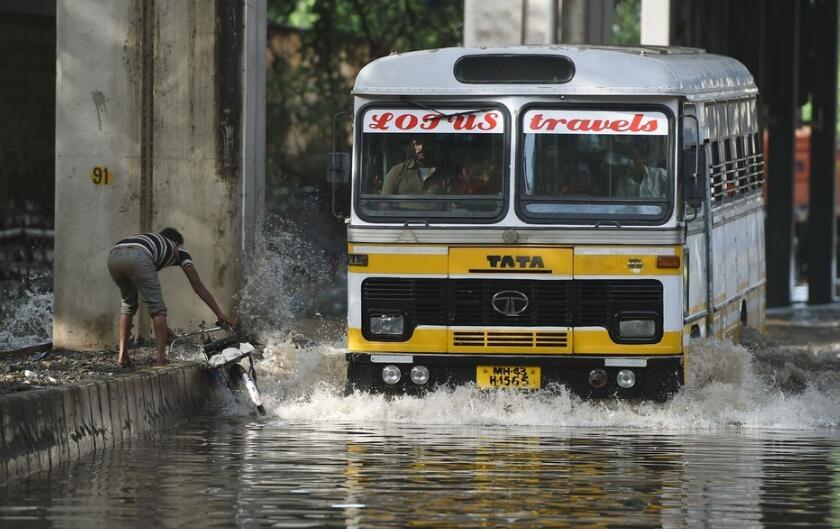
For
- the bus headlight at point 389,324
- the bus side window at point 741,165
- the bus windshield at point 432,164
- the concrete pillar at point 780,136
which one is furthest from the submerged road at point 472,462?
the concrete pillar at point 780,136

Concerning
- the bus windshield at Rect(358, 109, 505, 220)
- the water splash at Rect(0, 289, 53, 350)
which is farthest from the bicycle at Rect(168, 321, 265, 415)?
the water splash at Rect(0, 289, 53, 350)

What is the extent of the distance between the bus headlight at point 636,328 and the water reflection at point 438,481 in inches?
30.9

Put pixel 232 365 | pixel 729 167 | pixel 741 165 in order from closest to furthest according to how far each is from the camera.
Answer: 1. pixel 232 365
2. pixel 729 167
3. pixel 741 165

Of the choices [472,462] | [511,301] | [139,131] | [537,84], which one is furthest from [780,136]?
[472,462]

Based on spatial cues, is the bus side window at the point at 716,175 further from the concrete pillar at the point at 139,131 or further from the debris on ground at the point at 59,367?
the debris on ground at the point at 59,367

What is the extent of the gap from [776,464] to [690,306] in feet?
10.4

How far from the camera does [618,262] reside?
47.8 ft

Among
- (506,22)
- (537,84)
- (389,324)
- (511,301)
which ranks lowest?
(389,324)

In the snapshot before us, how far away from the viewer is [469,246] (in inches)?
579

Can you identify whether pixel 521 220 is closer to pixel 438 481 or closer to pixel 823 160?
pixel 438 481

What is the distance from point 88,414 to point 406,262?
2959mm

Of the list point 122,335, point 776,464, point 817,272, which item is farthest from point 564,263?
point 817,272

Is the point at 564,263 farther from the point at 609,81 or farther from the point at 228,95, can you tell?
the point at 228,95

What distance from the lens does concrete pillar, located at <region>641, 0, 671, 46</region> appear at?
1188 inches
